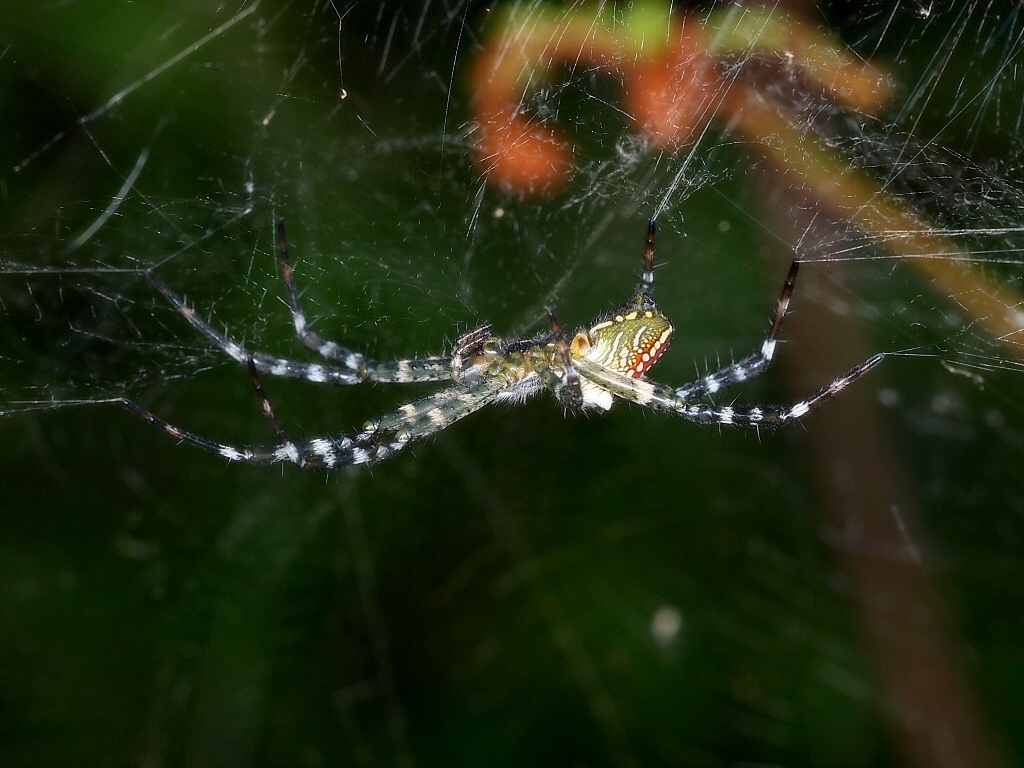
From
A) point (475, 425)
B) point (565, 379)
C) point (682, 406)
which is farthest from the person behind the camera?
point (475, 425)

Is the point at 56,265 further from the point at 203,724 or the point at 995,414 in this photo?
the point at 995,414

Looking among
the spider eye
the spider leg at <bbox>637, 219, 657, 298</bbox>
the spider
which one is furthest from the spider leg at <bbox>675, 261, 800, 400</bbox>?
the spider leg at <bbox>637, 219, 657, 298</bbox>

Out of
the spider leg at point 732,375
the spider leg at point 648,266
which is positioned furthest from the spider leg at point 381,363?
the spider leg at point 732,375

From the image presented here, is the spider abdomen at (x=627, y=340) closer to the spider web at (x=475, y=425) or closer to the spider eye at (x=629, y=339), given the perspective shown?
the spider eye at (x=629, y=339)

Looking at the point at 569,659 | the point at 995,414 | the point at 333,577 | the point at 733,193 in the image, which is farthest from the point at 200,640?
the point at 995,414

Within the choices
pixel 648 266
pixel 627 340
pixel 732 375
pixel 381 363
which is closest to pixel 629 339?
pixel 627 340

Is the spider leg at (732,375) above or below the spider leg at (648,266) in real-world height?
below

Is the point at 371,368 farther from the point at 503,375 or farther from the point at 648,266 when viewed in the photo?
the point at 648,266

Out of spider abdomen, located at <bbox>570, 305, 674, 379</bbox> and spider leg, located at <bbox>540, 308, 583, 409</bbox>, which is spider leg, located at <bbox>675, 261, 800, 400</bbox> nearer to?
spider abdomen, located at <bbox>570, 305, 674, 379</bbox>
